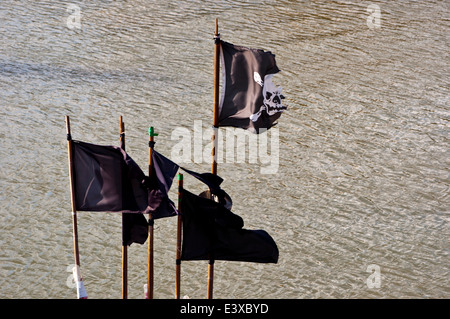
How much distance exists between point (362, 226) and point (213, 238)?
119 inches

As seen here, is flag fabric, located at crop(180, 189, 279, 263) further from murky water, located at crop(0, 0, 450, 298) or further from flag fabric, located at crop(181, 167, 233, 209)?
murky water, located at crop(0, 0, 450, 298)

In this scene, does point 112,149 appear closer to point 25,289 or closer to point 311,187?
point 25,289

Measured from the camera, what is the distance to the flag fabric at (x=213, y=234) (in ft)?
18.4

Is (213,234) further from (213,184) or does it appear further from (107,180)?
(107,180)

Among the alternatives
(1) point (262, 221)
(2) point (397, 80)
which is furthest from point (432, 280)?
(2) point (397, 80)

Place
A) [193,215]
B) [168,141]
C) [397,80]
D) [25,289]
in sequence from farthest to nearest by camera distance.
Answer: [397,80]
[168,141]
[25,289]
[193,215]

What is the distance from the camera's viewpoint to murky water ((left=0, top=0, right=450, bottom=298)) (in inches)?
289

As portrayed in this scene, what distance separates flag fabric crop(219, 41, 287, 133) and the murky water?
1.75m

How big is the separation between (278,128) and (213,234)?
16.0 ft

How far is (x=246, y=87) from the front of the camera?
662 cm

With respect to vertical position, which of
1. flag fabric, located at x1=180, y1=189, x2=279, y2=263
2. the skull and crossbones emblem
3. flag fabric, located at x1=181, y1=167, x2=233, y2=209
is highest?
the skull and crossbones emblem

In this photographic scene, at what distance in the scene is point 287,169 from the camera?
9297 millimetres

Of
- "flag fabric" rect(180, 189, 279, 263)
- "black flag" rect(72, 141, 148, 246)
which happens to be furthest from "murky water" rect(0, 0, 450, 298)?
"black flag" rect(72, 141, 148, 246)

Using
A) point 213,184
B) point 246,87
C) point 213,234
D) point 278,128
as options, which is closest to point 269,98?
point 246,87
